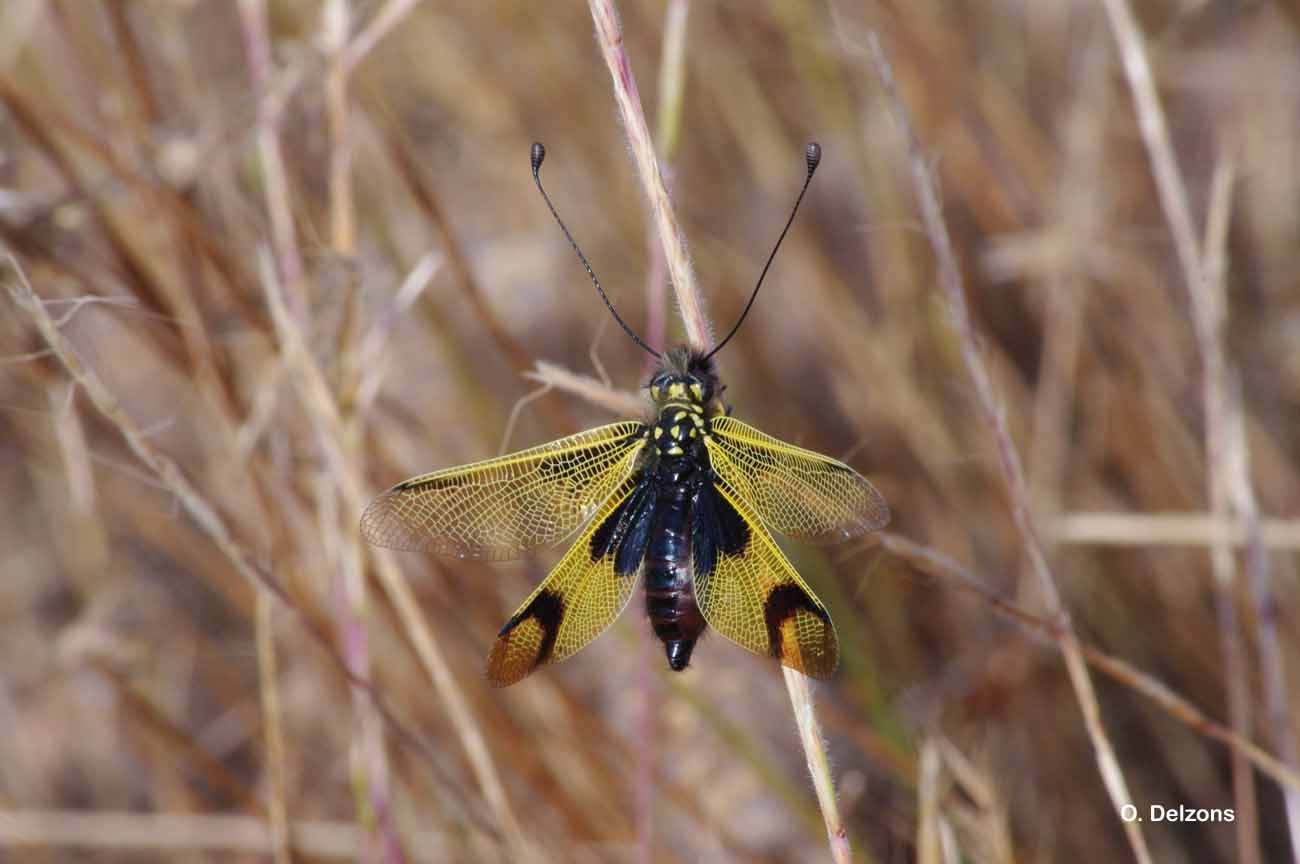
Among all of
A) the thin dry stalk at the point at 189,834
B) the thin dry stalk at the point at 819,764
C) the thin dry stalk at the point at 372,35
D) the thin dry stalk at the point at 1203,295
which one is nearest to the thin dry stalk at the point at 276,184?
the thin dry stalk at the point at 372,35

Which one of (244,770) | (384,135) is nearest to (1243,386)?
(384,135)

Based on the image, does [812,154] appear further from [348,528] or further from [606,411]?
[606,411]

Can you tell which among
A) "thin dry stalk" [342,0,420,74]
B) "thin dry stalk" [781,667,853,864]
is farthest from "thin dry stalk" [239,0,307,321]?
"thin dry stalk" [781,667,853,864]

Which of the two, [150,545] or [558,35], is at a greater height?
[558,35]

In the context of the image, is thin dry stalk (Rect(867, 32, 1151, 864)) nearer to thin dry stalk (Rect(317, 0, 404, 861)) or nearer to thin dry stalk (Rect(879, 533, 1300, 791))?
thin dry stalk (Rect(879, 533, 1300, 791))

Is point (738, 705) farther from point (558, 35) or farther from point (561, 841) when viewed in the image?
point (558, 35)

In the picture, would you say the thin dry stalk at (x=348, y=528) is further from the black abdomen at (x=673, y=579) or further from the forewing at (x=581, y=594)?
the black abdomen at (x=673, y=579)
